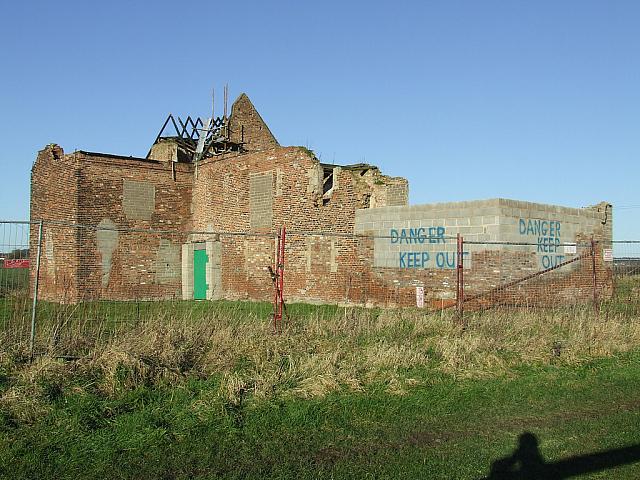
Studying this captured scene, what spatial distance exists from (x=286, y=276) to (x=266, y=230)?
1.96 m

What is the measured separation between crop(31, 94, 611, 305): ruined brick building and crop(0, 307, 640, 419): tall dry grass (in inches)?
224

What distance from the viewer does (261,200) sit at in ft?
78.0

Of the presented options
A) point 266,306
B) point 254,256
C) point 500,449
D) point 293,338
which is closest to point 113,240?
point 254,256

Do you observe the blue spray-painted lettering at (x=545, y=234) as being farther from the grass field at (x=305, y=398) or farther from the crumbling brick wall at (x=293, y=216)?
the grass field at (x=305, y=398)

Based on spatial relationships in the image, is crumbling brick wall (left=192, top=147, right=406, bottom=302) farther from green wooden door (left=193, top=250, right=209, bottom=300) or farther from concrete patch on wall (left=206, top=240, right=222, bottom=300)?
green wooden door (left=193, top=250, right=209, bottom=300)

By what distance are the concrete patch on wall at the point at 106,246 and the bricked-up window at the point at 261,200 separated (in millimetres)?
5151

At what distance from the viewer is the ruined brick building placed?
717 inches

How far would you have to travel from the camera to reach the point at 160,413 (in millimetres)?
6973

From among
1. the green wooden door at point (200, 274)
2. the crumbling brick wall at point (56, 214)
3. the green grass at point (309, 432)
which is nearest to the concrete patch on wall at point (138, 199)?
the crumbling brick wall at point (56, 214)

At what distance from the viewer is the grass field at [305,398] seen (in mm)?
5859

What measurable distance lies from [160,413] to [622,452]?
15.2 feet

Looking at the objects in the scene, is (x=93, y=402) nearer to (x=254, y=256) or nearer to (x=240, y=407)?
(x=240, y=407)

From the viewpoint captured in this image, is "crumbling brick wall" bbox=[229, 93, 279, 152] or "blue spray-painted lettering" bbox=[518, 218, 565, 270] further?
"crumbling brick wall" bbox=[229, 93, 279, 152]

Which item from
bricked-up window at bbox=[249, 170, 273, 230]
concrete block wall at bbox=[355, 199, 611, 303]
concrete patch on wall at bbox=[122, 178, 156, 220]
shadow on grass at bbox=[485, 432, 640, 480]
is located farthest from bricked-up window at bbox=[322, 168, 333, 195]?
shadow on grass at bbox=[485, 432, 640, 480]
